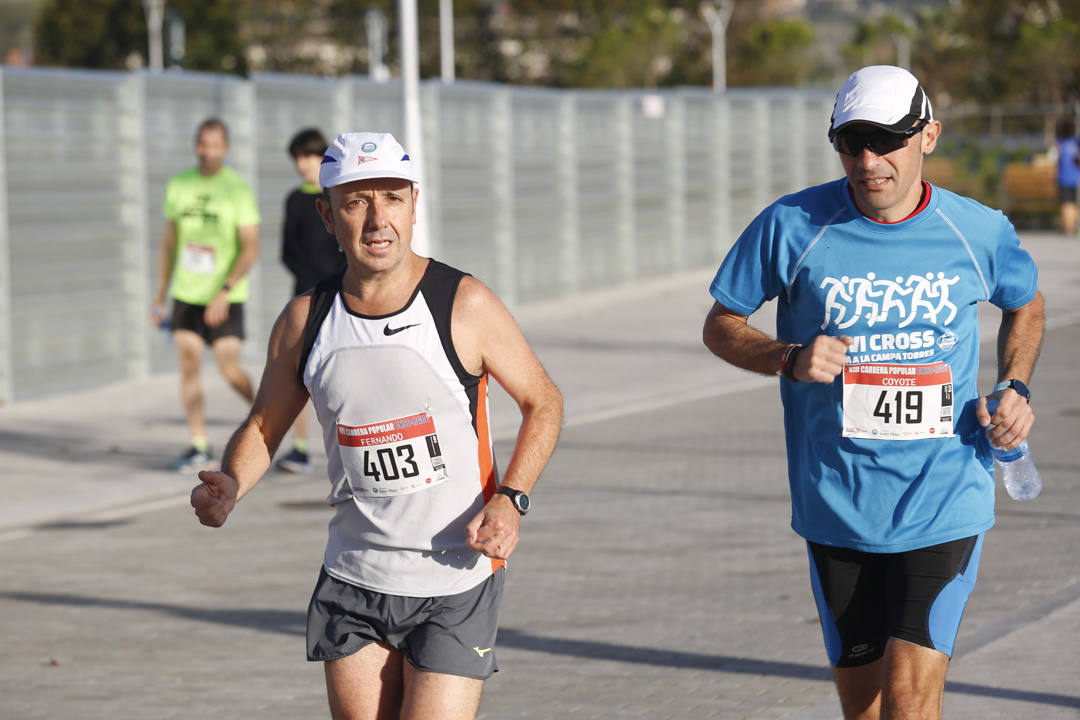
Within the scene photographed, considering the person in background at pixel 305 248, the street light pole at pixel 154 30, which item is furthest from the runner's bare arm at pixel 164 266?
the street light pole at pixel 154 30

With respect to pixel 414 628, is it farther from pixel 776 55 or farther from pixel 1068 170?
pixel 776 55

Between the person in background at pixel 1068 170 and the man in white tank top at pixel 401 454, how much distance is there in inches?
993

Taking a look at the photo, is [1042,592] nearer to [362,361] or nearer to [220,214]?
[362,361]

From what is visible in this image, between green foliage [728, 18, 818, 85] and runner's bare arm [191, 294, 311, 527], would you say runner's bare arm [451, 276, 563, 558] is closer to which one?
runner's bare arm [191, 294, 311, 527]

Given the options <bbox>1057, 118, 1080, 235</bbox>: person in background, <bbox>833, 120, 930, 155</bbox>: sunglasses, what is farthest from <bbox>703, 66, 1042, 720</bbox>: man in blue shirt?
<bbox>1057, 118, 1080, 235</bbox>: person in background

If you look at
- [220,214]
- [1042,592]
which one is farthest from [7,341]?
[1042,592]

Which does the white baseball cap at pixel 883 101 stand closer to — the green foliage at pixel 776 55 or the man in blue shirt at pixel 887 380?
the man in blue shirt at pixel 887 380

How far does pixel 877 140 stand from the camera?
414 cm

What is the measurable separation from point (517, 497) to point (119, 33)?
240ft

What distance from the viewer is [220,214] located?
1078 centimetres

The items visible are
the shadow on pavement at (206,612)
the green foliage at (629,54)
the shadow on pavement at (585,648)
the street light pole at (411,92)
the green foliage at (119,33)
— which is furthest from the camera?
the green foliage at (629,54)

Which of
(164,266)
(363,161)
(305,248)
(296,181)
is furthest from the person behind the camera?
(296,181)

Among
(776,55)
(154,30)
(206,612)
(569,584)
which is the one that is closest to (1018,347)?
(569,584)

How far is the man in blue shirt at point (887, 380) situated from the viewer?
164 inches
